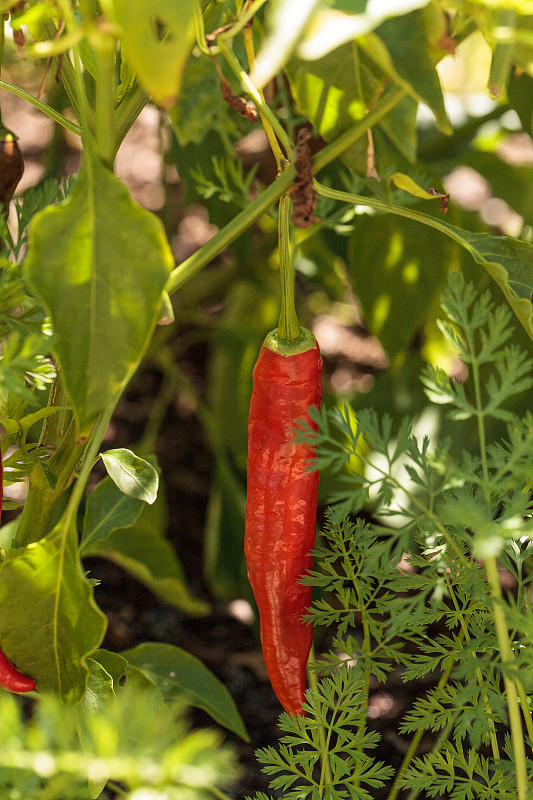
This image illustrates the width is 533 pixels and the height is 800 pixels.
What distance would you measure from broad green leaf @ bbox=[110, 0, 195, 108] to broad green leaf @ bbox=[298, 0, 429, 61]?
54 millimetres

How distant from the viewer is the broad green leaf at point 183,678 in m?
0.75

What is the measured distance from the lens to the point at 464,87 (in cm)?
116

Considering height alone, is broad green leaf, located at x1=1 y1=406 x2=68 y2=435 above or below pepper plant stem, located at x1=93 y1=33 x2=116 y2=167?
below

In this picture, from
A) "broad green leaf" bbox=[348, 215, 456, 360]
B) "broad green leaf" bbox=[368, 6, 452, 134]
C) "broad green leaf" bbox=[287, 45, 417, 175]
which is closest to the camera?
"broad green leaf" bbox=[368, 6, 452, 134]

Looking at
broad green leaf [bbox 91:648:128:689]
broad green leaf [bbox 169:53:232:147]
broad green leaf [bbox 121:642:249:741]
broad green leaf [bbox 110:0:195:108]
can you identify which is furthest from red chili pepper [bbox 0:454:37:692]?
broad green leaf [bbox 169:53:232:147]

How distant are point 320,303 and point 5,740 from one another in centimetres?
137

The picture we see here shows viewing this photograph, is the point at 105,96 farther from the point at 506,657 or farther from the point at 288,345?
the point at 506,657

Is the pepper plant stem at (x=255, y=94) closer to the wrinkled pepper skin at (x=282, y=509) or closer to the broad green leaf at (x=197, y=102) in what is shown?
the wrinkled pepper skin at (x=282, y=509)

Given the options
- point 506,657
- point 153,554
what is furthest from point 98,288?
point 153,554

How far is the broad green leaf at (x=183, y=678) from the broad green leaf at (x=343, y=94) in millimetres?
472

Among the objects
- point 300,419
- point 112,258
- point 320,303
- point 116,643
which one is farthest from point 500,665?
point 320,303

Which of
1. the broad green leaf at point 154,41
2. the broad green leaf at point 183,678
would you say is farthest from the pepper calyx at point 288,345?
the broad green leaf at point 183,678

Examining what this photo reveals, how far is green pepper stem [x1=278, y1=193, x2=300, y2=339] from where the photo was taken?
54 cm

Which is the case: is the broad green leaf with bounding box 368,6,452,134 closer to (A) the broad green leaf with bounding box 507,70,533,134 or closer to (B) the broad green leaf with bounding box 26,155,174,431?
(B) the broad green leaf with bounding box 26,155,174,431
